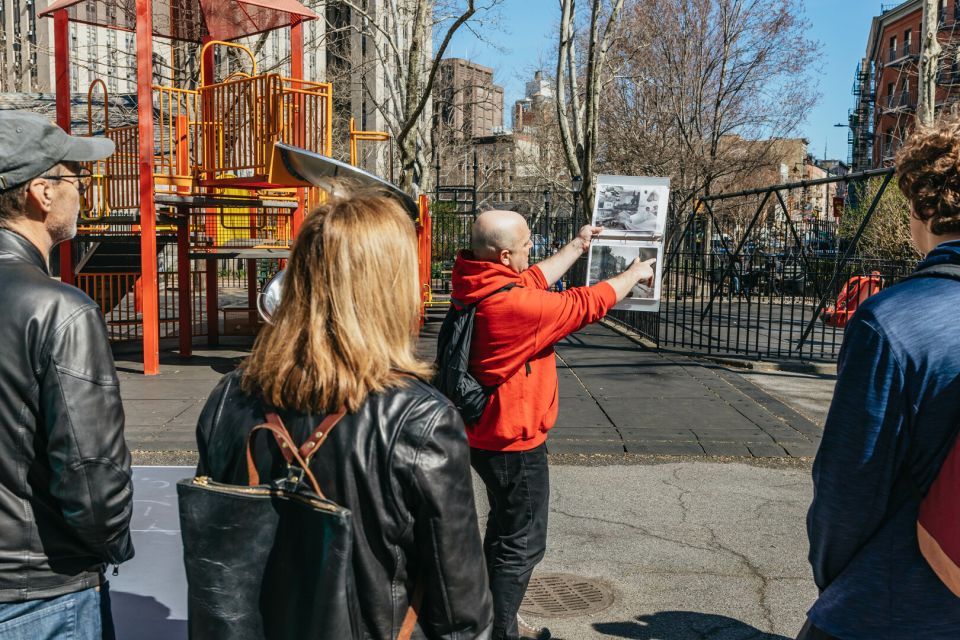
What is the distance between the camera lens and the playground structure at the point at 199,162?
1021 cm

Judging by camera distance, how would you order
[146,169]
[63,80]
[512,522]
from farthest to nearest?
[63,80] → [146,169] → [512,522]

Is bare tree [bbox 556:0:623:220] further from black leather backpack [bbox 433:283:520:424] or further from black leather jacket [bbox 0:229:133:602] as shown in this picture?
black leather jacket [bbox 0:229:133:602]

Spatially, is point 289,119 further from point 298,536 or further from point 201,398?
point 298,536

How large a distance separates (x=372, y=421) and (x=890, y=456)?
3.50 ft

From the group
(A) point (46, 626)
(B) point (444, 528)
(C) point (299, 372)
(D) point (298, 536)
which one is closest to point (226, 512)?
(D) point (298, 536)

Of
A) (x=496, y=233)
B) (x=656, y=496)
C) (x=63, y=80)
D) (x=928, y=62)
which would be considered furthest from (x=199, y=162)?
(x=928, y=62)

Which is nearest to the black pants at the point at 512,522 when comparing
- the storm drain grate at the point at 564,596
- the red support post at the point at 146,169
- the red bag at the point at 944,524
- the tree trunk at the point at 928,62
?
the storm drain grate at the point at 564,596

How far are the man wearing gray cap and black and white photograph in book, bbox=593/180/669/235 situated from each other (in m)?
3.07

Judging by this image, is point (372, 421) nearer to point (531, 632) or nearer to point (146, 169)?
point (531, 632)

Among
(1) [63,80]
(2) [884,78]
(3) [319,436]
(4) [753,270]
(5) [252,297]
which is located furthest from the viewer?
(2) [884,78]

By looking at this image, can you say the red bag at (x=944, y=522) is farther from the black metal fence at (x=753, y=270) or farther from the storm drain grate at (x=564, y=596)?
the storm drain grate at (x=564, y=596)

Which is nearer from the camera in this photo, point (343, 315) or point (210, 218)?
point (343, 315)

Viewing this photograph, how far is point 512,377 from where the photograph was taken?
11.4ft

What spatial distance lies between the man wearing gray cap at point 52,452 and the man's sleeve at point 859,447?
157 cm
